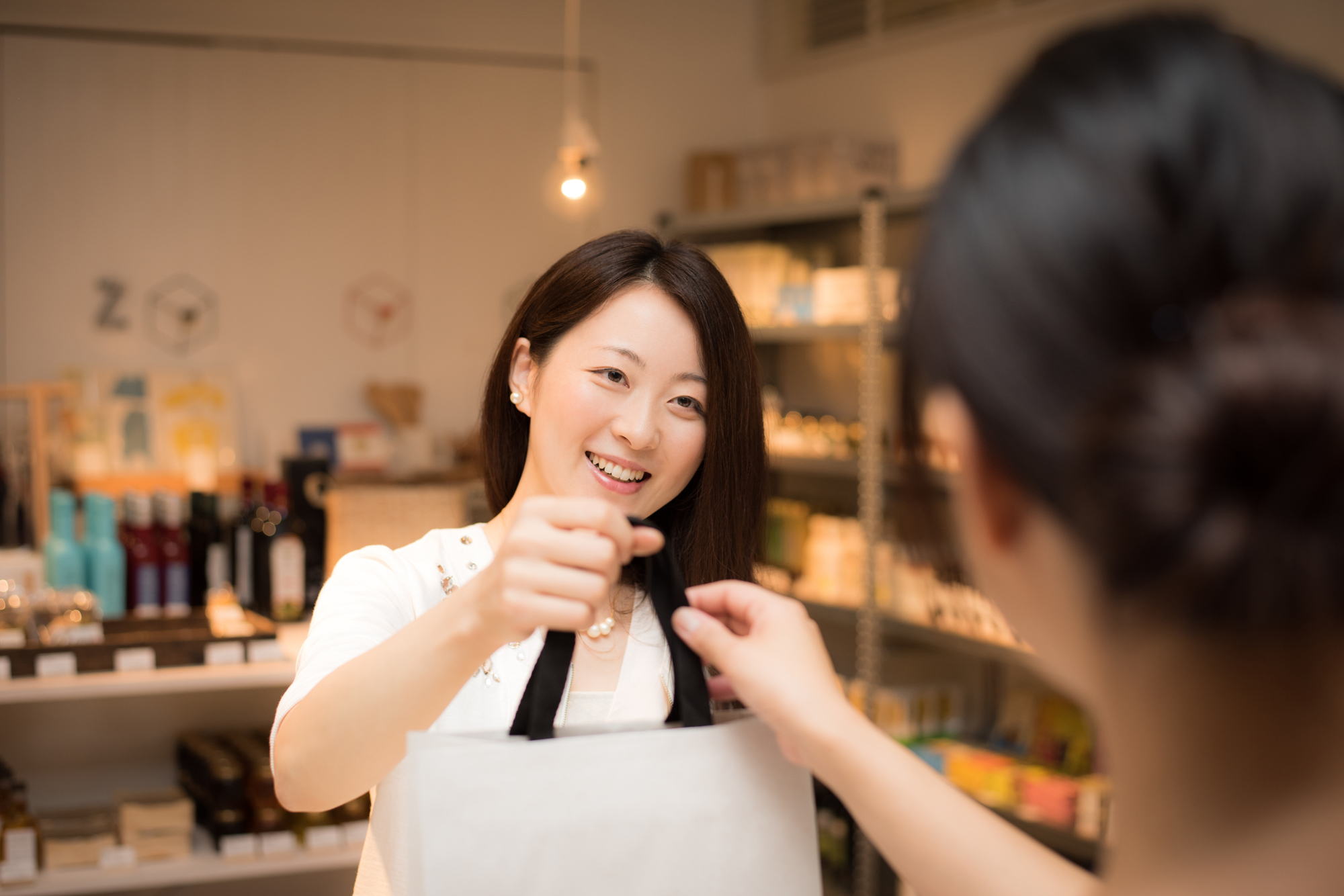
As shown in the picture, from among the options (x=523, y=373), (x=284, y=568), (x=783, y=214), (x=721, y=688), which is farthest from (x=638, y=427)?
(x=783, y=214)

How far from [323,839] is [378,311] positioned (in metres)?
2.32

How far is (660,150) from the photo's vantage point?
4965 mm

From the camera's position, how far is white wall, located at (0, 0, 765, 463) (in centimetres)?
402

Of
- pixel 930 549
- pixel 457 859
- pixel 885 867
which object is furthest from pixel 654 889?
pixel 885 867

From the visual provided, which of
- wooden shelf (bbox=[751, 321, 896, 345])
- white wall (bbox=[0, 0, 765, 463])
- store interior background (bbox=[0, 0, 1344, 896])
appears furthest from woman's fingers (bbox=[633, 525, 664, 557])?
white wall (bbox=[0, 0, 765, 463])

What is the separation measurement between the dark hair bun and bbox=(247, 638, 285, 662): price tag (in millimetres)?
2612

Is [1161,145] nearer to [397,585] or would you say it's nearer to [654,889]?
[654,889]

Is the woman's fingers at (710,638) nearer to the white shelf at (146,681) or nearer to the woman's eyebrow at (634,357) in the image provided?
the woman's eyebrow at (634,357)

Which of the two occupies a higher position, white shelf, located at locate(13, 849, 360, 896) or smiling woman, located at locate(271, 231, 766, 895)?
smiling woman, located at locate(271, 231, 766, 895)

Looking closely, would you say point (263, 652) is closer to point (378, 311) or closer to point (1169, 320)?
point (378, 311)

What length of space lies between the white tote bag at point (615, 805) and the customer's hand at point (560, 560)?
32 millimetres

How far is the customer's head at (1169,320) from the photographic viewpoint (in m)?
0.47

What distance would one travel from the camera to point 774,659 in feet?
2.71

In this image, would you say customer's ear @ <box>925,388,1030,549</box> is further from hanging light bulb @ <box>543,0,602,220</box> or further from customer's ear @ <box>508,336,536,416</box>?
hanging light bulb @ <box>543,0,602,220</box>
